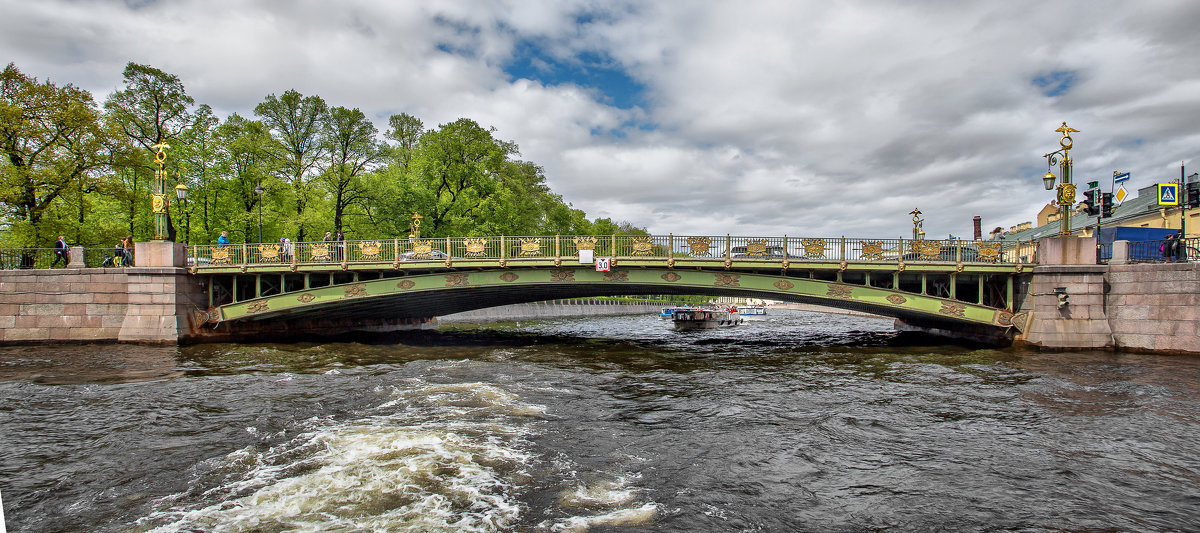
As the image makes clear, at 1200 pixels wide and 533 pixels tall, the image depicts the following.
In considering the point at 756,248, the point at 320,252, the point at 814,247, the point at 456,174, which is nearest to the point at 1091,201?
the point at 814,247

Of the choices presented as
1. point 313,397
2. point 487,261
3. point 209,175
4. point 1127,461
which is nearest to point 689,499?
point 1127,461

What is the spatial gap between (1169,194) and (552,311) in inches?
1901

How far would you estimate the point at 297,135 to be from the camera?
35844 mm

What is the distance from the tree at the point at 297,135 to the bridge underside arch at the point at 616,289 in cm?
1114

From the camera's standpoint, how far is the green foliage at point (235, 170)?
27.1m

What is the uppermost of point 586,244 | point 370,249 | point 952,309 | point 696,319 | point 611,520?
point 586,244

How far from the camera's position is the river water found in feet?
23.7

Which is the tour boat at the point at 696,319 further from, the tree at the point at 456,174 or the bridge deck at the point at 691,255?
the bridge deck at the point at 691,255

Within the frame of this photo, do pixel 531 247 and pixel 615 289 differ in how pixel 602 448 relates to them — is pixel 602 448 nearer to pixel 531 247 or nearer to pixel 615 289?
pixel 531 247

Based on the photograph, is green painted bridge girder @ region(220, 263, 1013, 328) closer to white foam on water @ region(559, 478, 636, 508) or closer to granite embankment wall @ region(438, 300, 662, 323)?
white foam on water @ region(559, 478, 636, 508)

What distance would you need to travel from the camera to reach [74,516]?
7172 mm

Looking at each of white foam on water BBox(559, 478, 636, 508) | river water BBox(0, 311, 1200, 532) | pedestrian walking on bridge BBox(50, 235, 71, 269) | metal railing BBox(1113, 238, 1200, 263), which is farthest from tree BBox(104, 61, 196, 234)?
metal railing BBox(1113, 238, 1200, 263)

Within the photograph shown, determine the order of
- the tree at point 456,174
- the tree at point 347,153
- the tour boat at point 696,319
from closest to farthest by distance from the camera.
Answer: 1. the tree at point 347,153
2. the tree at point 456,174
3. the tour boat at point 696,319

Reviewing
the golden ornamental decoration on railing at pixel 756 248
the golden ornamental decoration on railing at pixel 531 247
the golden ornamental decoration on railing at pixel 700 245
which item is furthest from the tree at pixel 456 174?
the golden ornamental decoration on railing at pixel 756 248
